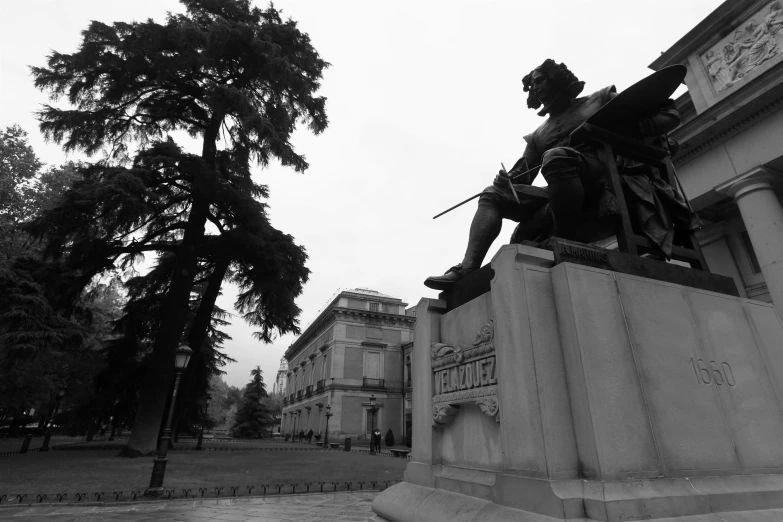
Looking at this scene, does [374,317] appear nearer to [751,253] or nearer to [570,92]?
[751,253]

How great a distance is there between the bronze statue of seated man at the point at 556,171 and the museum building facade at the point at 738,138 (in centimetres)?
993

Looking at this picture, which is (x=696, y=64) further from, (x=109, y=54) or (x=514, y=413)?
(x=109, y=54)

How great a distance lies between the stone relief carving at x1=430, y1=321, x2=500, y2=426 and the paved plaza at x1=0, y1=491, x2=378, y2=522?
363 cm

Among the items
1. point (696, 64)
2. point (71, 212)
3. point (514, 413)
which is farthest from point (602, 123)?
point (71, 212)

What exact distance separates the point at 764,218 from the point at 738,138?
275 centimetres

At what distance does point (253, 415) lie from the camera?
55188 millimetres

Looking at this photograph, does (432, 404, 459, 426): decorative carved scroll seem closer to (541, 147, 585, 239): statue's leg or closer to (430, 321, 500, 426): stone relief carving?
(430, 321, 500, 426): stone relief carving

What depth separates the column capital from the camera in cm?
1113

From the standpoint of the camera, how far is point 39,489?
8656mm

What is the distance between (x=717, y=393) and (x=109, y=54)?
71.3 feet

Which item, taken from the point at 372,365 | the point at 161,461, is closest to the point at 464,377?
the point at 161,461

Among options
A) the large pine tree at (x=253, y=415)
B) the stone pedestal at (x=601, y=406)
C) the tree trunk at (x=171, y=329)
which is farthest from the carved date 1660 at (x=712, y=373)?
the large pine tree at (x=253, y=415)

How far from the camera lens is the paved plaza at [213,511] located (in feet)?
20.3

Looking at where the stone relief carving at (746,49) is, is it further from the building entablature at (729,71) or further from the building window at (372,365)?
the building window at (372,365)
